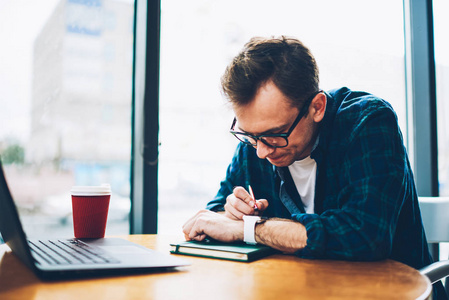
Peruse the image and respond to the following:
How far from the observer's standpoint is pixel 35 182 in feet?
5.99

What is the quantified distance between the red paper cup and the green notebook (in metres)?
0.29

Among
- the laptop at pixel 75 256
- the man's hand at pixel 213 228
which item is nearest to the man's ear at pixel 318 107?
the man's hand at pixel 213 228

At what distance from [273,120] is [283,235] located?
0.39m

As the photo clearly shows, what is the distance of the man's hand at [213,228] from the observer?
3.67 feet

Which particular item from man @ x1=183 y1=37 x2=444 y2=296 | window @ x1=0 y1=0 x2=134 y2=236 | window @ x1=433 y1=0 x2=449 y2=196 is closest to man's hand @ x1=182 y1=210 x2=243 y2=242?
man @ x1=183 y1=37 x2=444 y2=296

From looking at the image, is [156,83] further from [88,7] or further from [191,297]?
[191,297]

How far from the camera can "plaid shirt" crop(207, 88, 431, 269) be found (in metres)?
1.00

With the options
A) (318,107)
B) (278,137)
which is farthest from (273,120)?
(318,107)

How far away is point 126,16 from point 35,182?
3.44ft

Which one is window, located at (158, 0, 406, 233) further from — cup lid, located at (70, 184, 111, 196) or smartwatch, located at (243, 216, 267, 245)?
smartwatch, located at (243, 216, 267, 245)

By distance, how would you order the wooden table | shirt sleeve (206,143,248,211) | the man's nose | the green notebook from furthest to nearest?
shirt sleeve (206,143,248,211)
the man's nose
the green notebook
the wooden table

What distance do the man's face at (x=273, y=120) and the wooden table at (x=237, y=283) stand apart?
0.48m

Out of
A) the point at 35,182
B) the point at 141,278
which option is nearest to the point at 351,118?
the point at 141,278

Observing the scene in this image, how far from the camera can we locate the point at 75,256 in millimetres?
847
